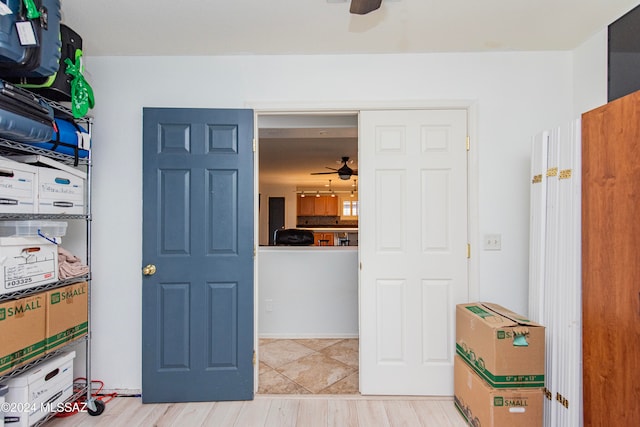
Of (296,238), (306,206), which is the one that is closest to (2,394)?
(296,238)

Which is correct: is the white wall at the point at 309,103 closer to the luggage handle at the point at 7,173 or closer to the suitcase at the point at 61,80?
the suitcase at the point at 61,80

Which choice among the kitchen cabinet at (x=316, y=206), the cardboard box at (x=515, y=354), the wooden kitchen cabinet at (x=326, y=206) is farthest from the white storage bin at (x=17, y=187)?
the wooden kitchen cabinet at (x=326, y=206)

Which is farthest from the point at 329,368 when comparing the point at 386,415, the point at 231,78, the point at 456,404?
the point at 231,78

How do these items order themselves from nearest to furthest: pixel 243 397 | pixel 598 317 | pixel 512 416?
1. pixel 598 317
2. pixel 512 416
3. pixel 243 397

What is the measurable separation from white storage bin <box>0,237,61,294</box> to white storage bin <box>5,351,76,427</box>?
494mm

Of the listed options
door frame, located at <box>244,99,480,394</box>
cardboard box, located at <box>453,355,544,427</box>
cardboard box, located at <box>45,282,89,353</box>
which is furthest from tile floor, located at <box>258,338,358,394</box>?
cardboard box, located at <box>45,282,89,353</box>

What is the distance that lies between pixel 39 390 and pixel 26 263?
72cm

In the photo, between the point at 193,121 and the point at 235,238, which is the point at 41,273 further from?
the point at 193,121

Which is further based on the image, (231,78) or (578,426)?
(231,78)

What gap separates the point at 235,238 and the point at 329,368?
60.7 inches

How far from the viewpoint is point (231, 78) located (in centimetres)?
255

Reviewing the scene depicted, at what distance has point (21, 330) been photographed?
5.77ft

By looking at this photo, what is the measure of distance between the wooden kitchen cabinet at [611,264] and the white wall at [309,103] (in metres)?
0.68

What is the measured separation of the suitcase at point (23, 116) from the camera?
1586 millimetres
